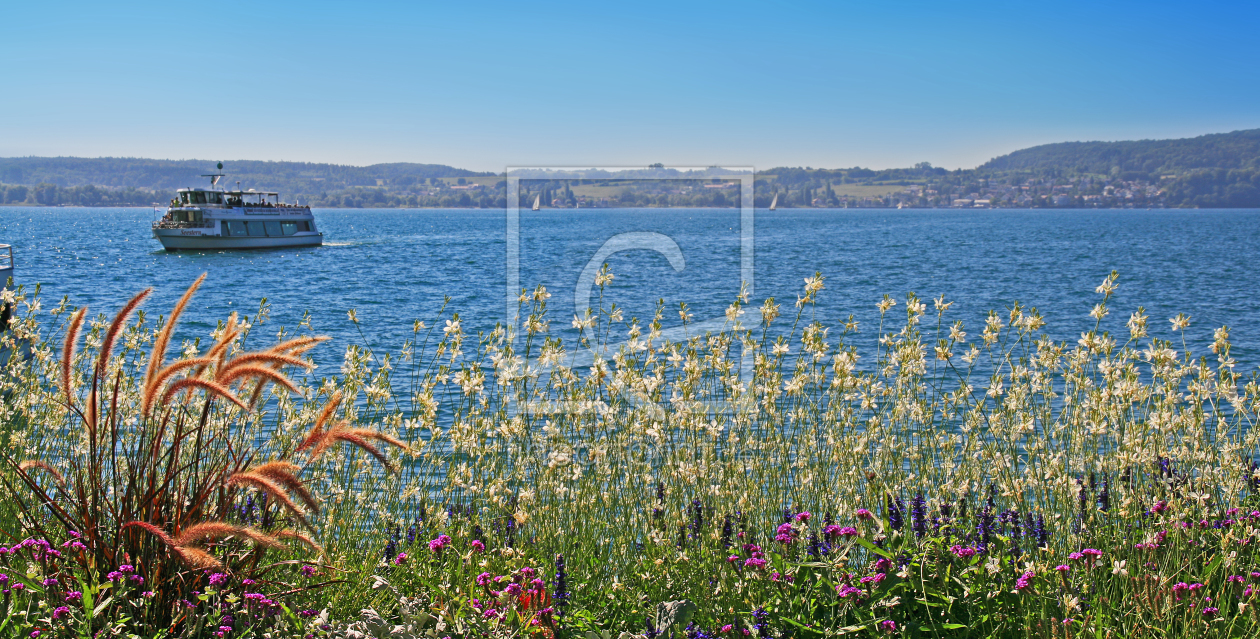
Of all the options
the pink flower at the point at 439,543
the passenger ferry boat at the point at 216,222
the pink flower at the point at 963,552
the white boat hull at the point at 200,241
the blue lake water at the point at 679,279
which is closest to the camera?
the pink flower at the point at 963,552

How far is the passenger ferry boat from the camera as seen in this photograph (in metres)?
65.1

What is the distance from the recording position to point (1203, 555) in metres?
3.76

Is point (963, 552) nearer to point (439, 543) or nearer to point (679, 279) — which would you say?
point (439, 543)

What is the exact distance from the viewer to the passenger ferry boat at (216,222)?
213 feet

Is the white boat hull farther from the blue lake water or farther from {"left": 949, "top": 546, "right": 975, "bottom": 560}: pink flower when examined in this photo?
{"left": 949, "top": 546, "right": 975, "bottom": 560}: pink flower

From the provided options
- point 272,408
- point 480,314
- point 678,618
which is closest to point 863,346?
point 272,408

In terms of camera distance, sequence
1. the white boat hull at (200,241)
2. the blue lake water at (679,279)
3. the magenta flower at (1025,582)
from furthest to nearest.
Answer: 1. the white boat hull at (200,241)
2. the blue lake water at (679,279)
3. the magenta flower at (1025,582)

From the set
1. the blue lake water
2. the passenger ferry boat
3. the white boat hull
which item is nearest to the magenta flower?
the blue lake water

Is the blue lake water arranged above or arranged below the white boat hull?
below

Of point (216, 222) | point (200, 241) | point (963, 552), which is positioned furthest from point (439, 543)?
point (200, 241)

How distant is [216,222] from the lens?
65.8 m

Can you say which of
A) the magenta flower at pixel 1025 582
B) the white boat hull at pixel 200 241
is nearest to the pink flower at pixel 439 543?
the magenta flower at pixel 1025 582

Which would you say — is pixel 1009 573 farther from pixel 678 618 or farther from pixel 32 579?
pixel 32 579

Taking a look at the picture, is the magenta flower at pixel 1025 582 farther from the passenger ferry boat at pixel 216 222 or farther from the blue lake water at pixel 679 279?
the passenger ferry boat at pixel 216 222
